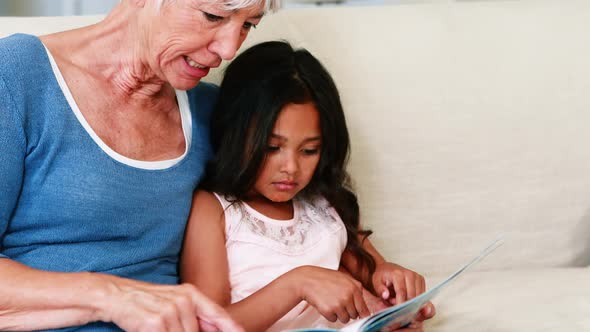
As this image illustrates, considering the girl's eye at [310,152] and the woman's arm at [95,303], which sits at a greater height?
the girl's eye at [310,152]

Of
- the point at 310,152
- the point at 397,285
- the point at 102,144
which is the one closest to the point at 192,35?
the point at 102,144

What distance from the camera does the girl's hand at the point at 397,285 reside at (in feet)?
4.95

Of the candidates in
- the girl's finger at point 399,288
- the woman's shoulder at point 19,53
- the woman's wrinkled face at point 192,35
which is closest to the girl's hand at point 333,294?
the girl's finger at point 399,288

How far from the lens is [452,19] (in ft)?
6.38

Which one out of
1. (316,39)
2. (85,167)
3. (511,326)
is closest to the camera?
(85,167)

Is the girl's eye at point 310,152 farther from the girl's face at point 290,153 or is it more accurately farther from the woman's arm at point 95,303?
the woman's arm at point 95,303

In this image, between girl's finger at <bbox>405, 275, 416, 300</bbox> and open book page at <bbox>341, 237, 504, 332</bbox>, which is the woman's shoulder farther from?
girl's finger at <bbox>405, 275, 416, 300</bbox>

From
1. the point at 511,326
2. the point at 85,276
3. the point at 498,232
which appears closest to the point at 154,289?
the point at 85,276

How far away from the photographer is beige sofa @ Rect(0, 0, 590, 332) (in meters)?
1.85

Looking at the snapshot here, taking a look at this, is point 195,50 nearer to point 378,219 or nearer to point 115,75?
point 115,75

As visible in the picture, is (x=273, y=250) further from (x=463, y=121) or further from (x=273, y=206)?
(x=463, y=121)

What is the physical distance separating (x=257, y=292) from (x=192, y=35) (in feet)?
1.54

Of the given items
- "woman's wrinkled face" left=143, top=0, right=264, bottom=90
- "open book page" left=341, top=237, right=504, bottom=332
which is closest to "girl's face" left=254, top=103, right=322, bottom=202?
"woman's wrinkled face" left=143, top=0, right=264, bottom=90

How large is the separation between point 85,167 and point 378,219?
77 cm
